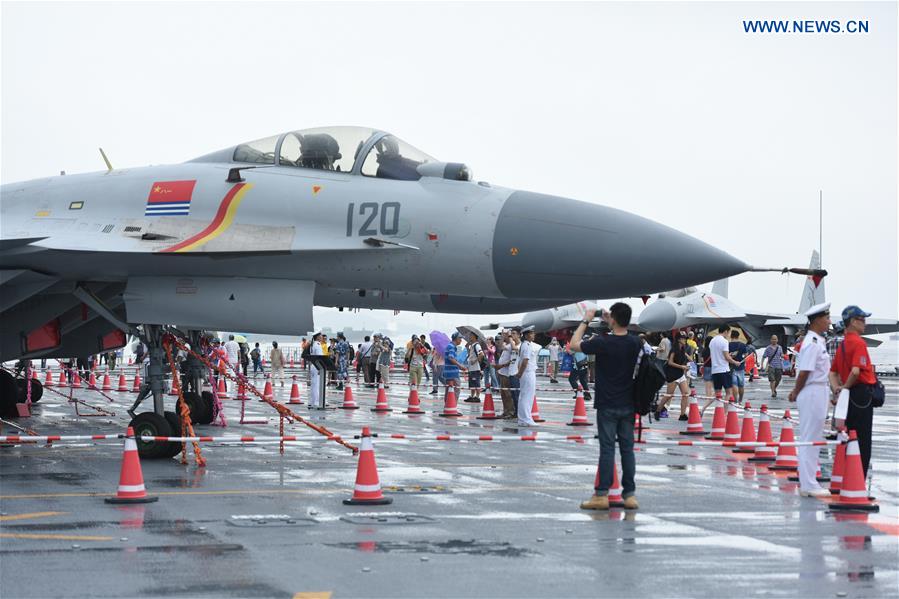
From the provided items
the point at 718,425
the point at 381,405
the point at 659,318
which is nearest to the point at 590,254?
the point at 718,425

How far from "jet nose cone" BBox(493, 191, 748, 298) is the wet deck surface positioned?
1928 mm

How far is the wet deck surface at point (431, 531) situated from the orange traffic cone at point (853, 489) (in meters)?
0.22

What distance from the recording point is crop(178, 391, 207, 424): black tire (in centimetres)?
1748

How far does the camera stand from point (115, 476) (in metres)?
11.5

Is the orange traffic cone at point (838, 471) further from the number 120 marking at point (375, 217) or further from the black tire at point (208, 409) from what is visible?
the black tire at point (208, 409)

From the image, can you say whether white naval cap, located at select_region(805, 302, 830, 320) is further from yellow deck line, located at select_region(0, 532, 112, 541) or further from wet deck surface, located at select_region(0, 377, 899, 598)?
yellow deck line, located at select_region(0, 532, 112, 541)

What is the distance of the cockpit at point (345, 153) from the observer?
12.0m

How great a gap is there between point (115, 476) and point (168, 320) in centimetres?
182

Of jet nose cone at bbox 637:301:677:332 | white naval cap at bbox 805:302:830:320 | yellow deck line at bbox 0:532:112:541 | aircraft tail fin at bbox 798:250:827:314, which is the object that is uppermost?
aircraft tail fin at bbox 798:250:827:314

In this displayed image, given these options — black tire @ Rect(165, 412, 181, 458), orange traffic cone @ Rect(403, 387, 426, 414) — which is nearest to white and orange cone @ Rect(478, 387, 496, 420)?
orange traffic cone @ Rect(403, 387, 426, 414)

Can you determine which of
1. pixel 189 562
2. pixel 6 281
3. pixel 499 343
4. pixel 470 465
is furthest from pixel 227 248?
pixel 499 343

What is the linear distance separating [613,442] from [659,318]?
35772 mm

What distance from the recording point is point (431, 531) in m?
8.13

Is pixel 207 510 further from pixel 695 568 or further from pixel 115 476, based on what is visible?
pixel 695 568
